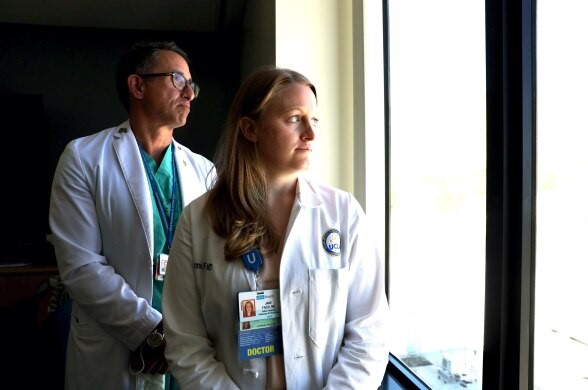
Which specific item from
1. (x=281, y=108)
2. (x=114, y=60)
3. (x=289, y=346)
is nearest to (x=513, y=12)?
(x=281, y=108)

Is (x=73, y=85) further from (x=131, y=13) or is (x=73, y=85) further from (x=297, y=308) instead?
(x=297, y=308)

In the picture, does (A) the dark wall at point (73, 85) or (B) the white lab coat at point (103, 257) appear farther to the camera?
(A) the dark wall at point (73, 85)

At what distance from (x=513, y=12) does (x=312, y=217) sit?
0.76 m

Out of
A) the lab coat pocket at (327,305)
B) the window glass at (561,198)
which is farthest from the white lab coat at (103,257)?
the window glass at (561,198)

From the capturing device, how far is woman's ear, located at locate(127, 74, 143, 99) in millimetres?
1761

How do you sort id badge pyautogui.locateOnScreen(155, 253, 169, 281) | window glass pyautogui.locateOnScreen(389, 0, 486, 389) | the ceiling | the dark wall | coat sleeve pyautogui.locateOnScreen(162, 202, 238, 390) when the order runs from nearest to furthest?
coat sleeve pyautogui.locateOnScreen(162, 202, 238, 390) → window glass pyautogui.locateOnScreen(389, 0, 486, 389) → id badge pyautogui.locateOnScreen(155, 253, 169, 281) → the ceiling → the dark wall

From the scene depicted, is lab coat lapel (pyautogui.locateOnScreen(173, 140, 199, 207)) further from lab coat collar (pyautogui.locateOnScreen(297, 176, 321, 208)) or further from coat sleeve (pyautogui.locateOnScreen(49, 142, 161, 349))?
lab coat collar (pyautogui.locateOnScreen(297, 176, 321, 208))

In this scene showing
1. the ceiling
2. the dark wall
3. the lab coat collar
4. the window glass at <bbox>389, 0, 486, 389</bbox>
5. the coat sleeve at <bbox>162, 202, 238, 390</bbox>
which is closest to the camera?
the coat sleeve at <bbox>162, 202, 238, 390</bbox>

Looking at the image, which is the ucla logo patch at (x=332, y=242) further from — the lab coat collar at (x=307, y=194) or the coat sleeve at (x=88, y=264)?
the coat sleeve at (x=88, y=264)

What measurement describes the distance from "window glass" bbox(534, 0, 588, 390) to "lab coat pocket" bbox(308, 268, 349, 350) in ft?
1.66

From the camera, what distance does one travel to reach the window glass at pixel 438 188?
Result: 4.58 feet

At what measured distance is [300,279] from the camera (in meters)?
1.15

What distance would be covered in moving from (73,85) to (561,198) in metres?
4.69

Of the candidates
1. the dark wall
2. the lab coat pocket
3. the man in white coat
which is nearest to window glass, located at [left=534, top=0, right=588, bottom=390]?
the lab coat pocket
